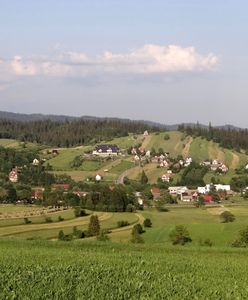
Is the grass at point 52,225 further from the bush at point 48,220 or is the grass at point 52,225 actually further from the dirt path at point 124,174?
the dirt path at point 124,174

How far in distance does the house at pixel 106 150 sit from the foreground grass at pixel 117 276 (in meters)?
168

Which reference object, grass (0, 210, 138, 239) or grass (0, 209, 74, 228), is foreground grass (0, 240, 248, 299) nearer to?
grass (0, 210, 138, 239)

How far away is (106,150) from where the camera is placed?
190 metres

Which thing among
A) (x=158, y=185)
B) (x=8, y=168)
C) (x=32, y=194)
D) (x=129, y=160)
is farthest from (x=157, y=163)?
(x=32, y=194)

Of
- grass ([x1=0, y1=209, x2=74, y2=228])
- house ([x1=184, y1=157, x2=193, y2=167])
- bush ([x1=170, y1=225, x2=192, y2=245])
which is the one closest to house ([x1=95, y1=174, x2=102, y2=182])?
house ([x1=184, y1=157, x2=193, y2=167])

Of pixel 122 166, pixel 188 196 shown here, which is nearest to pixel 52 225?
pixel 188 196

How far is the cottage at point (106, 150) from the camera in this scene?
187 metres

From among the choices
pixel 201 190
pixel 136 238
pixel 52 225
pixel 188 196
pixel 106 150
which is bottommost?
pixel 188 196

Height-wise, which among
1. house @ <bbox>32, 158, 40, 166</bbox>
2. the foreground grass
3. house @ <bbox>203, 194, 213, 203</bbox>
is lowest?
house @ <bbox>203, 194, 213, 203</bbox>

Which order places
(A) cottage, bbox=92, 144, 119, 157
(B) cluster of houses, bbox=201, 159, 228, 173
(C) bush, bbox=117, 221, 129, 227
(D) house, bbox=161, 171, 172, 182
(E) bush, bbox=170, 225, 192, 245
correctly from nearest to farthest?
(E) bush, bbox=170, 225, 192, 245
(C) bush, bbox=117, 221, 129, 227
(D) house, bbox=161, 171, 172, 182
(B) cluster of houses, bbox=201, 159, 228, 173
(A) cottage, bbox=92, 144, 119, 157

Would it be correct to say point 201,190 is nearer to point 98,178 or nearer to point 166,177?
point 166,177

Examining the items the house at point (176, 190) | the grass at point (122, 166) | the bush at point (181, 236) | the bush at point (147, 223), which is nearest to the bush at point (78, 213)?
the bush at point (147, 223)

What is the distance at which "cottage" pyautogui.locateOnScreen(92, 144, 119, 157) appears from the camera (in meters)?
187

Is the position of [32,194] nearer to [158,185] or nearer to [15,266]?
[158,185]
